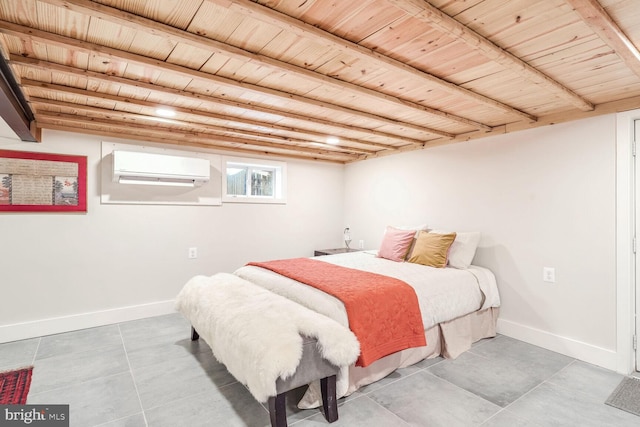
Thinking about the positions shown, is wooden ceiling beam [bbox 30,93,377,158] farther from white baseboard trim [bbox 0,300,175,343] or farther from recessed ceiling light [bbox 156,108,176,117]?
white baseboard trim [bbox 0,300,175,343]

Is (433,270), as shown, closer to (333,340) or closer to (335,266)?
(335,266)

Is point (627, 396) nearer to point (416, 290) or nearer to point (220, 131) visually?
point (416, 290)

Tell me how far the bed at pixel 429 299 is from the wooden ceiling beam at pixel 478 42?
1.60 meters

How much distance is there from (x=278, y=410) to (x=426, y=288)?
4.95 ft

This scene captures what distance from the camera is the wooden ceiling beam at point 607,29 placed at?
4.39 ft

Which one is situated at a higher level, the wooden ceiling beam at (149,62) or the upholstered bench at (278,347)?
the wooden ceiling beam at (149,62)

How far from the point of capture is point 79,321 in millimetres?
3365

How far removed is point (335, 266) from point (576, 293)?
2.13 metres

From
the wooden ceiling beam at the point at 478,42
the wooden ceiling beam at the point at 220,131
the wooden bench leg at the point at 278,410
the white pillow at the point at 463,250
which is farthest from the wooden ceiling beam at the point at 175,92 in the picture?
the wooden bench leg at the point at 278,410

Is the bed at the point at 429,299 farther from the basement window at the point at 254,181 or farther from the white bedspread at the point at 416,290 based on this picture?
the basement window at the point at 254,181

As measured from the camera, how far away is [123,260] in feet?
11.9

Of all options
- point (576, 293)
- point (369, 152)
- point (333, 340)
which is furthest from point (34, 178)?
point (576, 293)

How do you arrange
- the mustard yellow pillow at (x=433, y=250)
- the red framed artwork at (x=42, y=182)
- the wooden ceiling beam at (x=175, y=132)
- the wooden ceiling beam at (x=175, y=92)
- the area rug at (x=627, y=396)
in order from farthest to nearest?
1. the mustard yellow pillow at (x=433, y=250)
2. the red framed artwork at (x=42, y=182)
3. the wooden ceiling beam at (x=175, y=132)
4. the area rug at (x=627, y=396)
5. the wooden ceiling beam at (x=175, y=92)

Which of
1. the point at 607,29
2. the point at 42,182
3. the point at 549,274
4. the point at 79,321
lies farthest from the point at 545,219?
the point at 42,182
